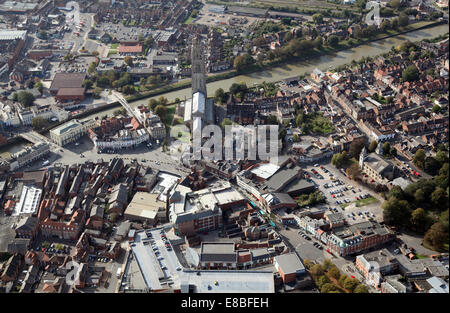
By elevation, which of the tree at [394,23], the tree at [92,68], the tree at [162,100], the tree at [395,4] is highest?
the tree at [395,4]

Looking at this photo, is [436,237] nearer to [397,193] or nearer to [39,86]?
[397,193]

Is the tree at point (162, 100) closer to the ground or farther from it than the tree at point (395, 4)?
closer to the ground

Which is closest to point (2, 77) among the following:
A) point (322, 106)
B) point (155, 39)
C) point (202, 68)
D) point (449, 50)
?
point (155, 39)

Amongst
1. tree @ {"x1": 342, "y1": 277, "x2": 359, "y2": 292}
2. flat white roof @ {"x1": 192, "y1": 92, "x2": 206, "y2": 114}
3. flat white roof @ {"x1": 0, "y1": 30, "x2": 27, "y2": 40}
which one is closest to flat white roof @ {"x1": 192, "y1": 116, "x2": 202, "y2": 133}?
flat white roof @ {"x1": 192, "y1": 92, "x2": 206, "y2": 114}

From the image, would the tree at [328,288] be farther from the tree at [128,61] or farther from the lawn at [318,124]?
the tree at [128,61]

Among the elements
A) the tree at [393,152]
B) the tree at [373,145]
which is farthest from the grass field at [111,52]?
the tree at [393,152]

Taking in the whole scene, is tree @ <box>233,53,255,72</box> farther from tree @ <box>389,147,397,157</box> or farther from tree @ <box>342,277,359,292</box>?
tree @ <box>342,277,359,292</box>

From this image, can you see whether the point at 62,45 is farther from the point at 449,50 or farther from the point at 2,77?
the point at 449,50

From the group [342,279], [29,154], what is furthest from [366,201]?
[29,154]
